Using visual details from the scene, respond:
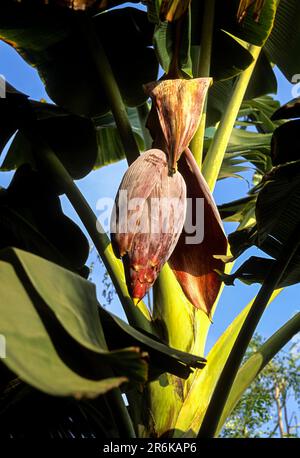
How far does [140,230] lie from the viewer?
91 centimetres

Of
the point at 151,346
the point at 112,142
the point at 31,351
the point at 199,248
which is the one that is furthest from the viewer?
the point at 112,142

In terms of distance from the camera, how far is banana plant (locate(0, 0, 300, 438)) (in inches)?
25.2

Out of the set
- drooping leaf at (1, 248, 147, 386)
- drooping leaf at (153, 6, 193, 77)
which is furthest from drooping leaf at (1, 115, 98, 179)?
drooping leaf at (1, 248, 147, 386)

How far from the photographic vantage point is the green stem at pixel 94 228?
117 centimetres

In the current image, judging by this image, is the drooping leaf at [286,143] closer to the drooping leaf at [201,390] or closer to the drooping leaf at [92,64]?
the drooping leaf at [201,390]

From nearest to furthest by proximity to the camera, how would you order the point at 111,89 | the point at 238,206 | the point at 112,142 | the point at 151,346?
the point at 151,346
the point at 111,89
the point at 238,206
the point at 112,142

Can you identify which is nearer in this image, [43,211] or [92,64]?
[43,211]

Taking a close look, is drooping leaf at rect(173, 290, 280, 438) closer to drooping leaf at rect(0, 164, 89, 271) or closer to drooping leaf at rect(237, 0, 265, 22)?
drooping leaf at rect(0, 164, 89, 271)

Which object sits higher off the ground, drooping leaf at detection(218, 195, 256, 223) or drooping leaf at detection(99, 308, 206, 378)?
drooping leaf at detection(99, 308, 206, 378)

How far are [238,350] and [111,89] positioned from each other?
0.70 meters

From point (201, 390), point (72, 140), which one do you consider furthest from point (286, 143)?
point (72, 140)

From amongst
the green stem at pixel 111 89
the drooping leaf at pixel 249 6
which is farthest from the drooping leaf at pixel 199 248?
the drooping leaf at pixel 249 6

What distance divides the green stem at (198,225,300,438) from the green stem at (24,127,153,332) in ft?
0.63

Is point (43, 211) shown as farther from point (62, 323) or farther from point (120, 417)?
point (62, 323)
